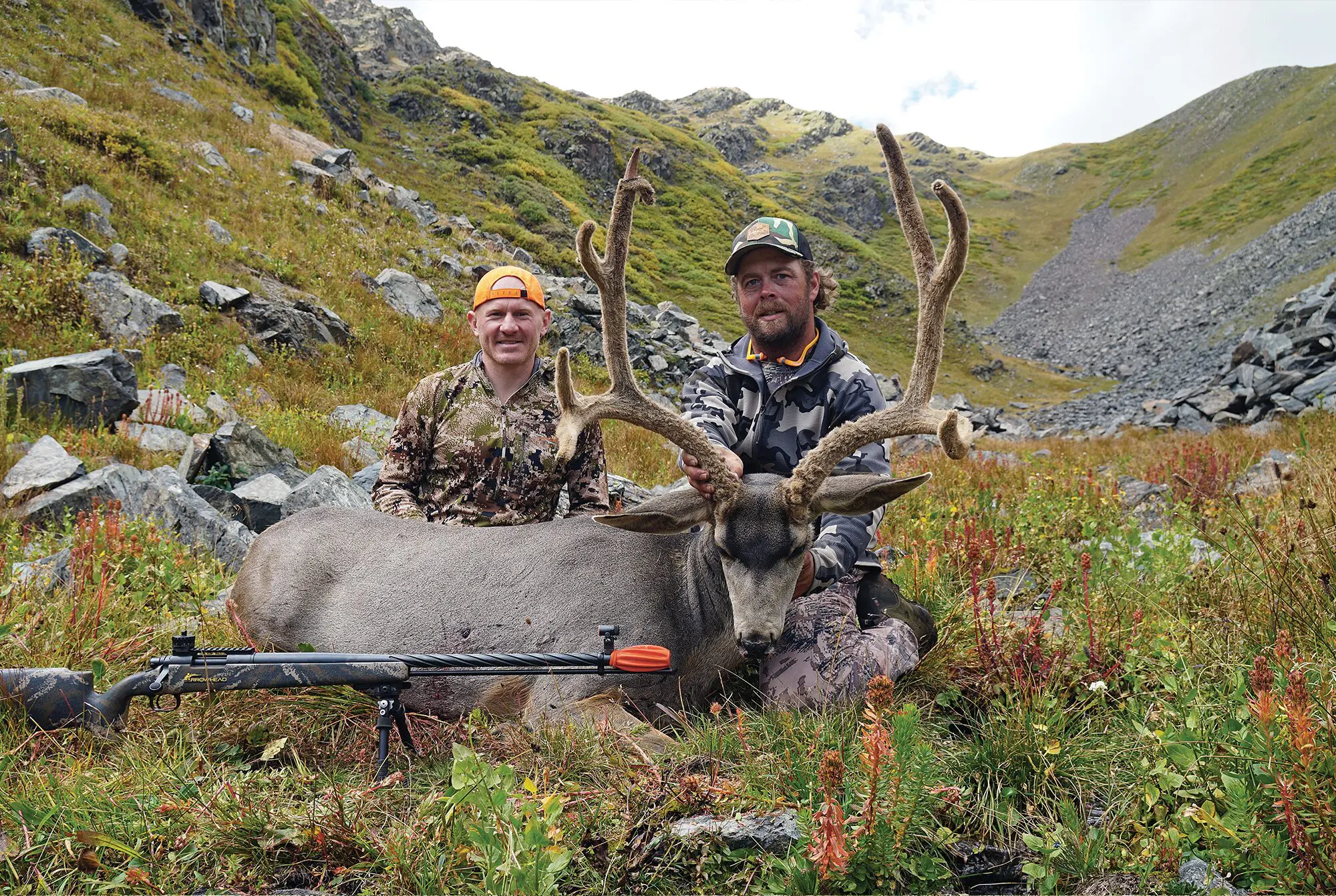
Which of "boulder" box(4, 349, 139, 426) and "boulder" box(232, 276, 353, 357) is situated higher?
"boulder" box(232, 276, 353, 357)

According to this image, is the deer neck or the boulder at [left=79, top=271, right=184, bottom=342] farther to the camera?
the boulder at [left=79, top=271, right=184, bottom=342]

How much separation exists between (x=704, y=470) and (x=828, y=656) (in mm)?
1198

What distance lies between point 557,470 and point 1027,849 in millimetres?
4313

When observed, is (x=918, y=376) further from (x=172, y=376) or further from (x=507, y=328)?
(x=172, y=376)

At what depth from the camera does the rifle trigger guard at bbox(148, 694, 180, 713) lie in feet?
11.7

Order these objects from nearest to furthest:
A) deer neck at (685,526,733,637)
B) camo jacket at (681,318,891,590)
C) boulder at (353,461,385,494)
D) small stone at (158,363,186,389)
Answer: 1. deer neck at (685,526,733,637)
2. camo jacket at (681,318,891,590)
3. boulder at (353,461,385,494)
4. small stone at (158,363,186,389)

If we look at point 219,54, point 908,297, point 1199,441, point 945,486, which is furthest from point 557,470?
point 908,297

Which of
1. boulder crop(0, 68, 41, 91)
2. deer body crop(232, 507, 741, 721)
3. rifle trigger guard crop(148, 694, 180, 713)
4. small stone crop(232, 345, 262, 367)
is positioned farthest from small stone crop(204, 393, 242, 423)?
boulder crop(0, 68, 41, 91)

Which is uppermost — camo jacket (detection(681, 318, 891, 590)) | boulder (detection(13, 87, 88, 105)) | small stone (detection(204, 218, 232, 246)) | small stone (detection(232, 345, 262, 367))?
boulder (detection(13, 87, 88, 105))

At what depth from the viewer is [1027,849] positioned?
8.74ft

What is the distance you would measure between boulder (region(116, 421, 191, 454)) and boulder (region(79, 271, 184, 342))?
120 inches

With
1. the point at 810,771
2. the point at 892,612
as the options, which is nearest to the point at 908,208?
the point at 892,612

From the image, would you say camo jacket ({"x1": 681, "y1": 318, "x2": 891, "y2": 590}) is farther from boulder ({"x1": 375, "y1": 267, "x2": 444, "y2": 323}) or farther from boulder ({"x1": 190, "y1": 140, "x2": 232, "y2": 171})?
boulder ({"x1": 190, "y1": 140, "x2": 232, "y2": 171})

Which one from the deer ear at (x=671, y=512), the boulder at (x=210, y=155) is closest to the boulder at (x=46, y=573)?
the deer ear at (x=671, y=512)
